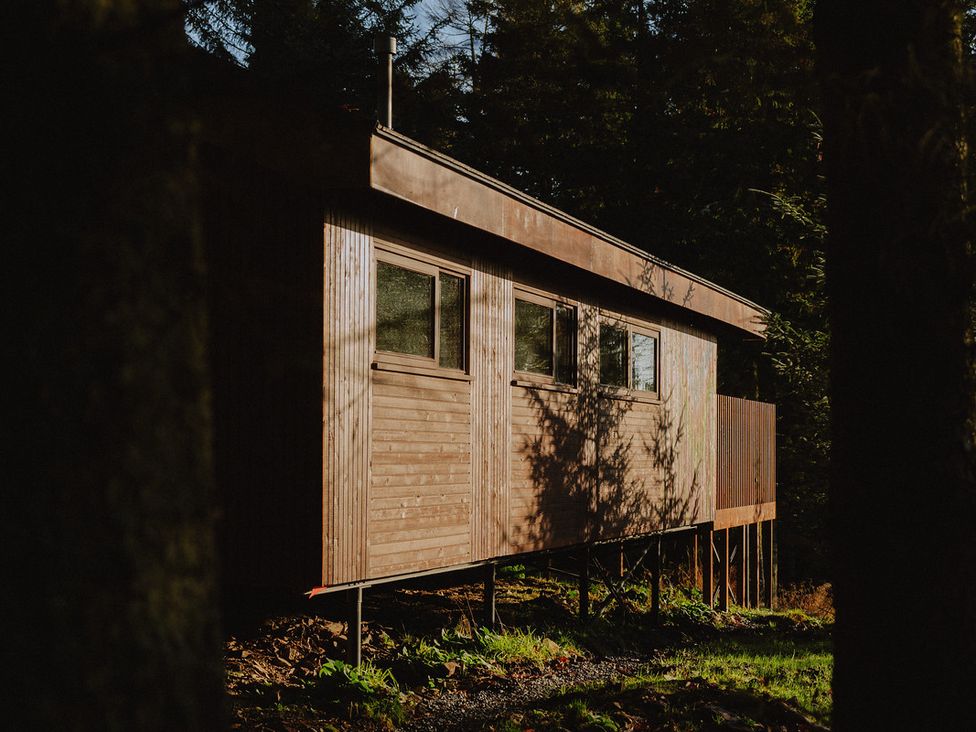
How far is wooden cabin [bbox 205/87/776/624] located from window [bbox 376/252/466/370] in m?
0.02

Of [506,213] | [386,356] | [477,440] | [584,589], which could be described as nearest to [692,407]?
[584,589]

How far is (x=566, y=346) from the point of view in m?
11.8

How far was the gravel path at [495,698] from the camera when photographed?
301 inches

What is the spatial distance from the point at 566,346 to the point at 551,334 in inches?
17.5

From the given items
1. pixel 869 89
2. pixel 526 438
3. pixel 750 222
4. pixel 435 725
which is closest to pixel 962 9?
pixel 869 89

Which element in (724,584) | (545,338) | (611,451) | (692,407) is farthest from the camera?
(724,584)

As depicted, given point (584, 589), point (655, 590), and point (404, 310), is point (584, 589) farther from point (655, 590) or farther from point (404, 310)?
point (404, 310)

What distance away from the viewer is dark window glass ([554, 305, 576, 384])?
38.1 ft

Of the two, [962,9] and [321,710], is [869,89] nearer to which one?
[962,9]

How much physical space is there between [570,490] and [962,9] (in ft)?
24.7

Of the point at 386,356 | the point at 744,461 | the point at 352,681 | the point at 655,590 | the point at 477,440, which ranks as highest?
the point at 386,356

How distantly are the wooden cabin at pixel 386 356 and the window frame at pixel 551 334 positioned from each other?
0.09 ft

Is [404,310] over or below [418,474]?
over

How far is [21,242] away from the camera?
2.33 meters
